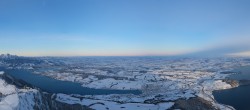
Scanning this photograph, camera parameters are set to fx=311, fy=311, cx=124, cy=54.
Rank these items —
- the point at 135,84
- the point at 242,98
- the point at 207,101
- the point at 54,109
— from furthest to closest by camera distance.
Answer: the point at 135,84
the point at 242,98
the point at 207,101
the point at 54,109

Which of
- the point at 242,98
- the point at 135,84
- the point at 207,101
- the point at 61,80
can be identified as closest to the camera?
the point at 207,101

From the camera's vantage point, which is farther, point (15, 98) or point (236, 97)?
point (236, 97)

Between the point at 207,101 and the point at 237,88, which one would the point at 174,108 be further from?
the point at 237,88

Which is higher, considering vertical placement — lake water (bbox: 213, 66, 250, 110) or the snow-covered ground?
the snow-covered ground

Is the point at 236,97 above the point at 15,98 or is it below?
below

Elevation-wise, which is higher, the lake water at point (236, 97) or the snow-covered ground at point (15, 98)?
the snow-covered ground at point (15, 98)

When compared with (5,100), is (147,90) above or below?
below

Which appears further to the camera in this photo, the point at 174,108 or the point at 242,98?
the point at 242,98

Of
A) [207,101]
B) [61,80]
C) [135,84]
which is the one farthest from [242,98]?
[61,80]

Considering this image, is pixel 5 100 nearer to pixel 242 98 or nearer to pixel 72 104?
pixel 72 104

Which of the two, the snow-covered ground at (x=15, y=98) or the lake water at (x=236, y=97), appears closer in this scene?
the snow-covered ground at (x=15, y=98)

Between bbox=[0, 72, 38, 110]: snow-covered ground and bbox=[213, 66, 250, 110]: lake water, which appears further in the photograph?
bbox=[213, 66, 250, 110]: lake water
